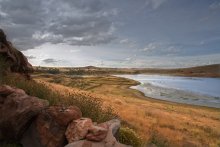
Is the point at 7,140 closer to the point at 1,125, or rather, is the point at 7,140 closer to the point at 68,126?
the point at 1,125

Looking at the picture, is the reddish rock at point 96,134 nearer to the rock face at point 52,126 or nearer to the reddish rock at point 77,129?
the reddish rock at point 77,129

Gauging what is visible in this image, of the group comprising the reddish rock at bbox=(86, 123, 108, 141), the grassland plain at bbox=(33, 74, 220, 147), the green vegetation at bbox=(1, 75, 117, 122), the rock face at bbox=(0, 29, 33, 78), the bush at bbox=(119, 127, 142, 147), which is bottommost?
the grassland plain at bbox=(33, 74, 220, 147)

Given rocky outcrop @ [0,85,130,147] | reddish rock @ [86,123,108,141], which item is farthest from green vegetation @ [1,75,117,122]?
reddish rock @ [86,123,108,141]

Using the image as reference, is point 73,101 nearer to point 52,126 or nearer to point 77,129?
point 52,126

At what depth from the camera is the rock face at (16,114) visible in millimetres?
10102

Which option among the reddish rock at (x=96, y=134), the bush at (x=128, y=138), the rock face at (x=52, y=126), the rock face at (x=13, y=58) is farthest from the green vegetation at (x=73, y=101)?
the rock face at (x=13, y=58)

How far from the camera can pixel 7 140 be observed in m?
10.5

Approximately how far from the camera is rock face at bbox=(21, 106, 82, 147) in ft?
31.1

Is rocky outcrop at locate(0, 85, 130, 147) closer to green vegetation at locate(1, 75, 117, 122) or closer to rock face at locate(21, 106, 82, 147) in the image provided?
rock face at locate(21, 106, 82, 147)

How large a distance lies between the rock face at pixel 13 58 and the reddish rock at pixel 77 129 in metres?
9.10

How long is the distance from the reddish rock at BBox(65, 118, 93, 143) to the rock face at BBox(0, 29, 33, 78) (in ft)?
29.9

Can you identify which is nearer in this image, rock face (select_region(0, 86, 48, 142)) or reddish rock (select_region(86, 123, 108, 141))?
reddish rock (select_region(86, 123, 108, 141))

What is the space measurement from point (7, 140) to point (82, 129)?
9.81 feet

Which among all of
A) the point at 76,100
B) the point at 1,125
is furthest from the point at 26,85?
the point at 1,125
